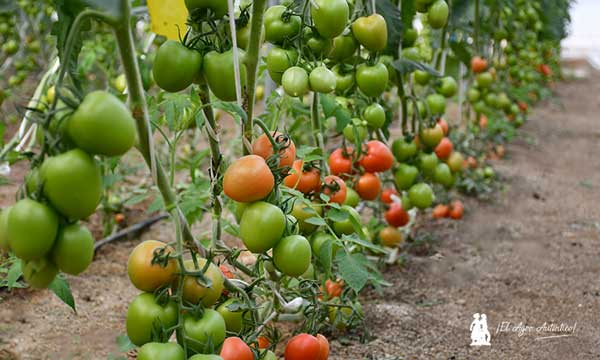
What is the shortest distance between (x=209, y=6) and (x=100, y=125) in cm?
33

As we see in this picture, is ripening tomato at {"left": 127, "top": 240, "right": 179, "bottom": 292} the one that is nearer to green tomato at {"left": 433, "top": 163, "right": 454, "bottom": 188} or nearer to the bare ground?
the bare ground

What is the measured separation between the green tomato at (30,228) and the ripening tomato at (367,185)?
3.12 feet

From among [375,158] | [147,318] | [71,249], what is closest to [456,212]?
[375,158]

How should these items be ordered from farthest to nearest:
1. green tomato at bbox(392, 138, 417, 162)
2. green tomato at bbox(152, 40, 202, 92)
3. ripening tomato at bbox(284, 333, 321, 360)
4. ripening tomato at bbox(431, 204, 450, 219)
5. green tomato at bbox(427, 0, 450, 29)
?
ripening tomato at bbox(431, 204, 450, 219) → green tomato at bbox(392, 138, 417, 162) → green tomato at bbox(427, 0, 450, 29) → ripening tomato at bbox(284, 333, 321, 360) → green tomato at bbox(152, 40, 202, 92)

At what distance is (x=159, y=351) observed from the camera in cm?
82

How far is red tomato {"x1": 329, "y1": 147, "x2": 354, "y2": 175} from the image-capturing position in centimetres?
155

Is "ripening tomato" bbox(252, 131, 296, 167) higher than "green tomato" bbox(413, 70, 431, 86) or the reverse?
higher

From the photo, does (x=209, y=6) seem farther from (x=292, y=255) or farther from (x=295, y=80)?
(x=292, y=255)

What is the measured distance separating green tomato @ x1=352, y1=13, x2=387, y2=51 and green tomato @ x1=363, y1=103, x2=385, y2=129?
0.18 meters

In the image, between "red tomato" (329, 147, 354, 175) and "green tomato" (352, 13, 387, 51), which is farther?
"red tomato" (329, 147, 354, 175)

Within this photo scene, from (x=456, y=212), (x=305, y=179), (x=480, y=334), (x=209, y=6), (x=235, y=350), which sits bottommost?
(x=456, y=212)

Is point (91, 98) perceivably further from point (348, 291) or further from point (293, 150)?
point (348, 291)

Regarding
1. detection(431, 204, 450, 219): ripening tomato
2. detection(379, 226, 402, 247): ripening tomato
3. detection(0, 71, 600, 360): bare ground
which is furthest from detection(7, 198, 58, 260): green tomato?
detection(431, 204, 450, 219): ripening tomato

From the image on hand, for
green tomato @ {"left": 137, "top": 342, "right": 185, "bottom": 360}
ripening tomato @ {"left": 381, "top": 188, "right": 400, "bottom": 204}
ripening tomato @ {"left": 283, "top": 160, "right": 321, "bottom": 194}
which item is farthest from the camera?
ripening tomato @ {"left": 381, "top": 188, "right": 400, "bottom": 204}
